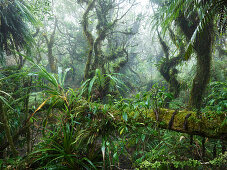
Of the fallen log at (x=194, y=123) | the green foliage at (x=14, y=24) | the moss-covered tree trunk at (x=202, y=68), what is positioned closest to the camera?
the fallen log at (x=194, y=123)

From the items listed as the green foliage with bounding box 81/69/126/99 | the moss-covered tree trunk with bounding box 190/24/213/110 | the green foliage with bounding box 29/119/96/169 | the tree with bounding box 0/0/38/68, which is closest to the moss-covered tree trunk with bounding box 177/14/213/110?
the moss-covered tree trunk with bounding box 190/24/213/110

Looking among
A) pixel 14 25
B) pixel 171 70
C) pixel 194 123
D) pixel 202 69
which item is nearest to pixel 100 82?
pixel 194 123

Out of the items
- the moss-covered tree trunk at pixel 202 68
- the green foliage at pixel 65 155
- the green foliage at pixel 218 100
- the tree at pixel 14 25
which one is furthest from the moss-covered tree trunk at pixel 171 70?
the tree at pixel 14 25

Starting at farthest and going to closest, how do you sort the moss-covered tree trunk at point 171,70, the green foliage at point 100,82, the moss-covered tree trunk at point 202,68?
Answer: the moss-covered tree trunk at point 171,70, the moss-covered tree trunk at point 202,68, the green foliage at point 100,82

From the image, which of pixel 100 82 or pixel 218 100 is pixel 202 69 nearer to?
pixel 218 100

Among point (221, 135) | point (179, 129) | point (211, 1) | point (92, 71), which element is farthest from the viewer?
point (92, 71)

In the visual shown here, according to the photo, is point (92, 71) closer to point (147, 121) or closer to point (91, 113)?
point (91, 113)

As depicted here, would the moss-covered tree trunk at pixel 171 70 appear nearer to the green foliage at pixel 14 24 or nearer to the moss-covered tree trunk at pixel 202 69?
the moss-covered tree trunk at pixel 202 69

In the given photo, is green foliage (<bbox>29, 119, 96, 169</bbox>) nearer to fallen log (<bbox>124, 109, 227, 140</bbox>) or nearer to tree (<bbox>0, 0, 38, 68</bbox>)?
fallen log (<bbox>124, 109, 227, 140</bbox>)

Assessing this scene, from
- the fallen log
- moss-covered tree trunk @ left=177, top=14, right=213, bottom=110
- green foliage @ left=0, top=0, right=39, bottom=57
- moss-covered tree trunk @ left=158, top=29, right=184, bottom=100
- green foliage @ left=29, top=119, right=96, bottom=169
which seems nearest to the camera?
the fallen log

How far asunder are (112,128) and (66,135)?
0.46 metres

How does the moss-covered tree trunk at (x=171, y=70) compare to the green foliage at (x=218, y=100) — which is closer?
the green foliage at (x=218, y=100)

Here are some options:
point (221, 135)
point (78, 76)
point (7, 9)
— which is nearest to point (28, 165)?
point (221, 135)

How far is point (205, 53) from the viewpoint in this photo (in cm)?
272
